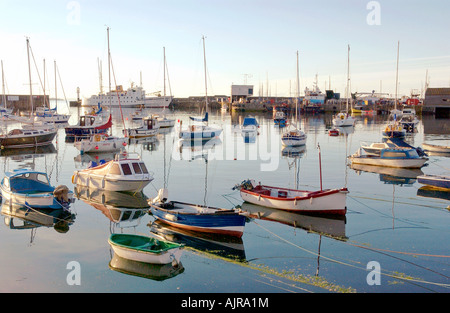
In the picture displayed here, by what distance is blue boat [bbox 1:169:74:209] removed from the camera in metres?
24.8

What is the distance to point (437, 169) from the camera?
40438 millimetres

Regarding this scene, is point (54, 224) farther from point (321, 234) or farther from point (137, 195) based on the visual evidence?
point (321, 234)

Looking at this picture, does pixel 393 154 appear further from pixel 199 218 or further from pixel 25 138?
pixel 25 138

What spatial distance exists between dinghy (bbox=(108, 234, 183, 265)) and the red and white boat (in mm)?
9091

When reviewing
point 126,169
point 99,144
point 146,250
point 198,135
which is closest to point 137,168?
point 126,169

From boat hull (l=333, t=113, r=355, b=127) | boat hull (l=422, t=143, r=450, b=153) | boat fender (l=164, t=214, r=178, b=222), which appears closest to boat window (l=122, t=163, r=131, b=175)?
boat fender (l=164, t=214, r=178, b=222)

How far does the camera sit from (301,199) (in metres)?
24.3

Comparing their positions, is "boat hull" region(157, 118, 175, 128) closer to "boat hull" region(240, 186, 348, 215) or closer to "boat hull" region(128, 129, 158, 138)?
"boat hull" region(128, 129, 158, 138)

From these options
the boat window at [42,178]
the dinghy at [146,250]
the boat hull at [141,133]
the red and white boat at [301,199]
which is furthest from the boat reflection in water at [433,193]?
the boat hull at [141,133]

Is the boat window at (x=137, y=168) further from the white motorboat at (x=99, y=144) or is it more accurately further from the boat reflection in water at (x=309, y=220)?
the white motorboat at (x=99, y=144)

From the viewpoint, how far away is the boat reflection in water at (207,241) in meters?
19.0

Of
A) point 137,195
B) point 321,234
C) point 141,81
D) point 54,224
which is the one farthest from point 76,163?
point 141,81

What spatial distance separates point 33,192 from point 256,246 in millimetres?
14610
